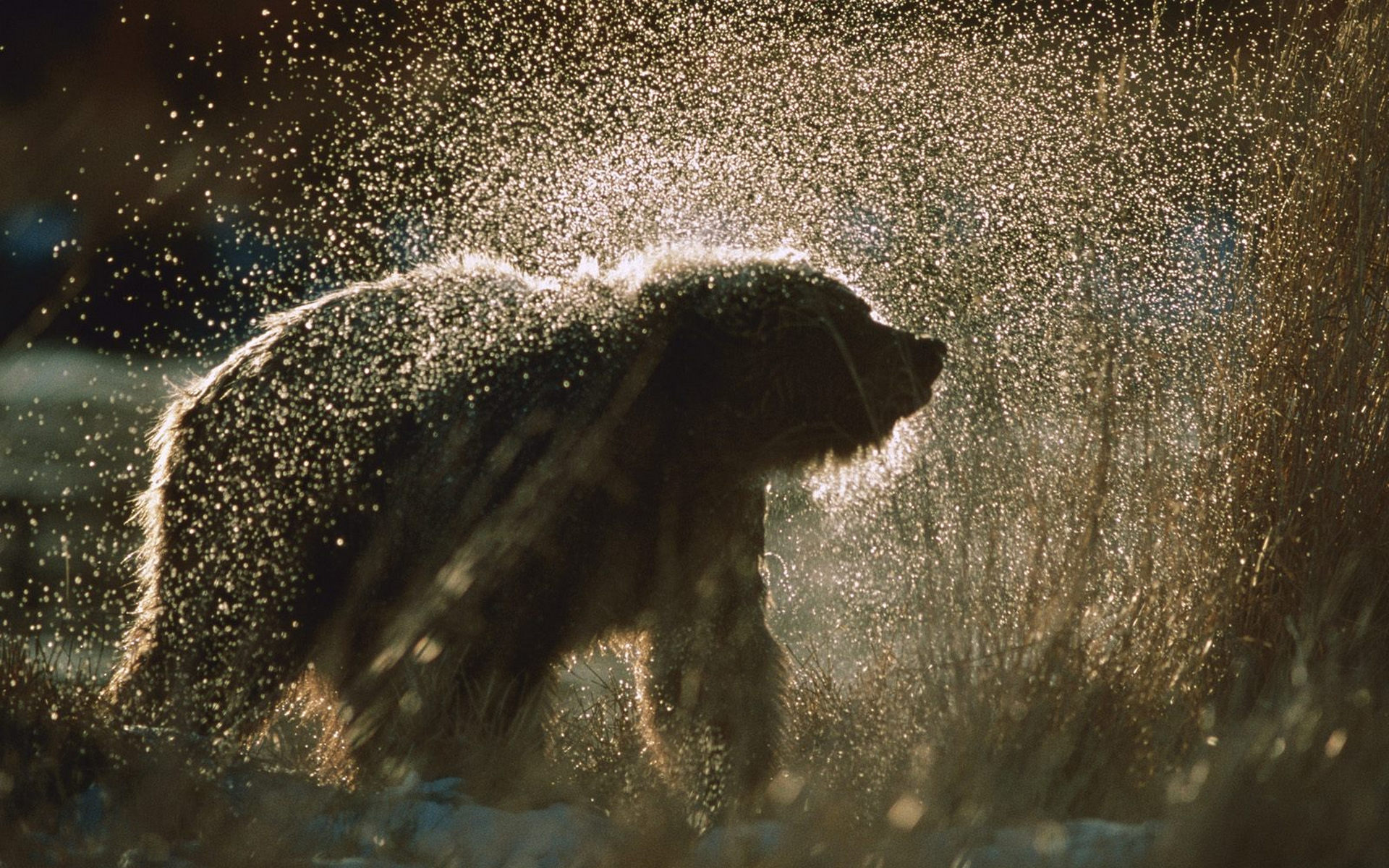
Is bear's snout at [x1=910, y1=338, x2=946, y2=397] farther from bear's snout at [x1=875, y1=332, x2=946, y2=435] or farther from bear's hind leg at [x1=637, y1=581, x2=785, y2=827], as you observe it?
bear's hind leg at [x1=637, y1=581, x2=785, y2=827]

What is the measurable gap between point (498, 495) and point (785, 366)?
2.93 feet

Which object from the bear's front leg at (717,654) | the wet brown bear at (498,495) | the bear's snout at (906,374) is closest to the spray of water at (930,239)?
the bear's snout at (906,374)

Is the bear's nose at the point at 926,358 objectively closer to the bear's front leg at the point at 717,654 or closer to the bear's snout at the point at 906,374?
the bear's snout at the point at 906,374

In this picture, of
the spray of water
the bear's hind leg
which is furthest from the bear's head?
the bear's hind leg

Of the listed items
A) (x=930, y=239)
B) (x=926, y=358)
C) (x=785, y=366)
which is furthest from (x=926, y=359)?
(x=930, y=239)

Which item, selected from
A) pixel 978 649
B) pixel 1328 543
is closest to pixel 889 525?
pixel 978 649

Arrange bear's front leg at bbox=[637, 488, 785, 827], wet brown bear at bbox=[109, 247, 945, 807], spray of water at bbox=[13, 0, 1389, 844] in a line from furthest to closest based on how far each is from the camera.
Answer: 1. bear's front leg at bbox=[637, 488, 785, 827]
2. wet brown bear at bbox=[109, 247, 945, 807]
3. spray of water at bbox=[13, 0, 1389, 844]

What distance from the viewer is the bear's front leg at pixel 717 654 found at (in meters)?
3.62

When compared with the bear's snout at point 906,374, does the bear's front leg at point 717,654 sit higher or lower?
lower

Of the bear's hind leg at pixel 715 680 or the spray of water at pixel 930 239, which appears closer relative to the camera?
the spray of water at pixel 930 239

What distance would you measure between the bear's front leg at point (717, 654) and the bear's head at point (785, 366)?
0.22 m

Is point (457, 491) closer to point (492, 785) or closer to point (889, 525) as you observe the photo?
point (492, 785)

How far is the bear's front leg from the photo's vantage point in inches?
142

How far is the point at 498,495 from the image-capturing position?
341cm
